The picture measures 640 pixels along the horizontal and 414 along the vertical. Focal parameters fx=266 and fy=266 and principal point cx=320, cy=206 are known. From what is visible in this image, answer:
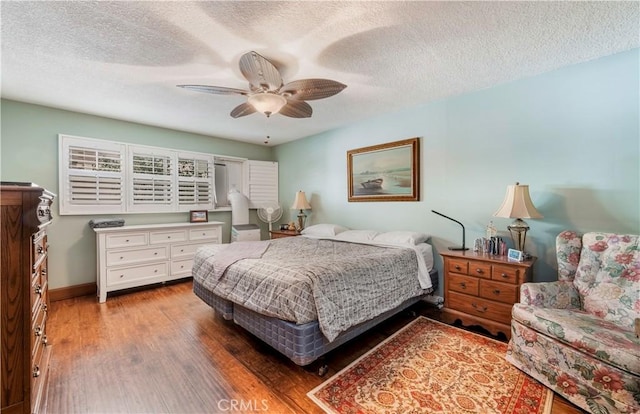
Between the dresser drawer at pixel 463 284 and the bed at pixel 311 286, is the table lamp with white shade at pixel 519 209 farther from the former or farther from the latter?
the bed at pixel 311 286

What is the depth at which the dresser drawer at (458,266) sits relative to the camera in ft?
8.23

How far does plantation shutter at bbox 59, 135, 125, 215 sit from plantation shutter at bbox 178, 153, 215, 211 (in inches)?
31.0

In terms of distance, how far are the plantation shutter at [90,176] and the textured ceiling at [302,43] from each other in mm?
690

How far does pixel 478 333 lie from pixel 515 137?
6.29 feet

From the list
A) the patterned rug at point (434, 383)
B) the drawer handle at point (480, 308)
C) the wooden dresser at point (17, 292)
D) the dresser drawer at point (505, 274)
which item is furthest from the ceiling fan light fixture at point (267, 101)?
the drawer handle at point (480, 308)

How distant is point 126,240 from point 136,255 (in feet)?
0.78

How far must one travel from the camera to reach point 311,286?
1.77 metres

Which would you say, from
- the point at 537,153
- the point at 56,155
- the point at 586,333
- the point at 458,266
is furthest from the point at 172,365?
the point at 537,153

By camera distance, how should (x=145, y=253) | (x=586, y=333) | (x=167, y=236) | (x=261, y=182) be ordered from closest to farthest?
(x=586, y=333) < (x=145, y=253) < (x=167, y=236) < (x=261, y=182)

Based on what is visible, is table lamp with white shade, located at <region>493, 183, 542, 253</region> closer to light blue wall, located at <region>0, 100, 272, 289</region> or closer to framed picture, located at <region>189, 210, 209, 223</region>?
framed picture, located at <region>189, 210, 209, 223</region>

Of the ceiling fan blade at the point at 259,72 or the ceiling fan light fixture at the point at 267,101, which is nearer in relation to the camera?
the ceiling fan blade at the point at 259,72

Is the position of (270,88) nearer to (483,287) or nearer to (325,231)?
(325,231)

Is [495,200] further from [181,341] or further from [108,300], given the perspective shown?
[108,300]

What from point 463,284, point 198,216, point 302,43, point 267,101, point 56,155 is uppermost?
point 302,43
